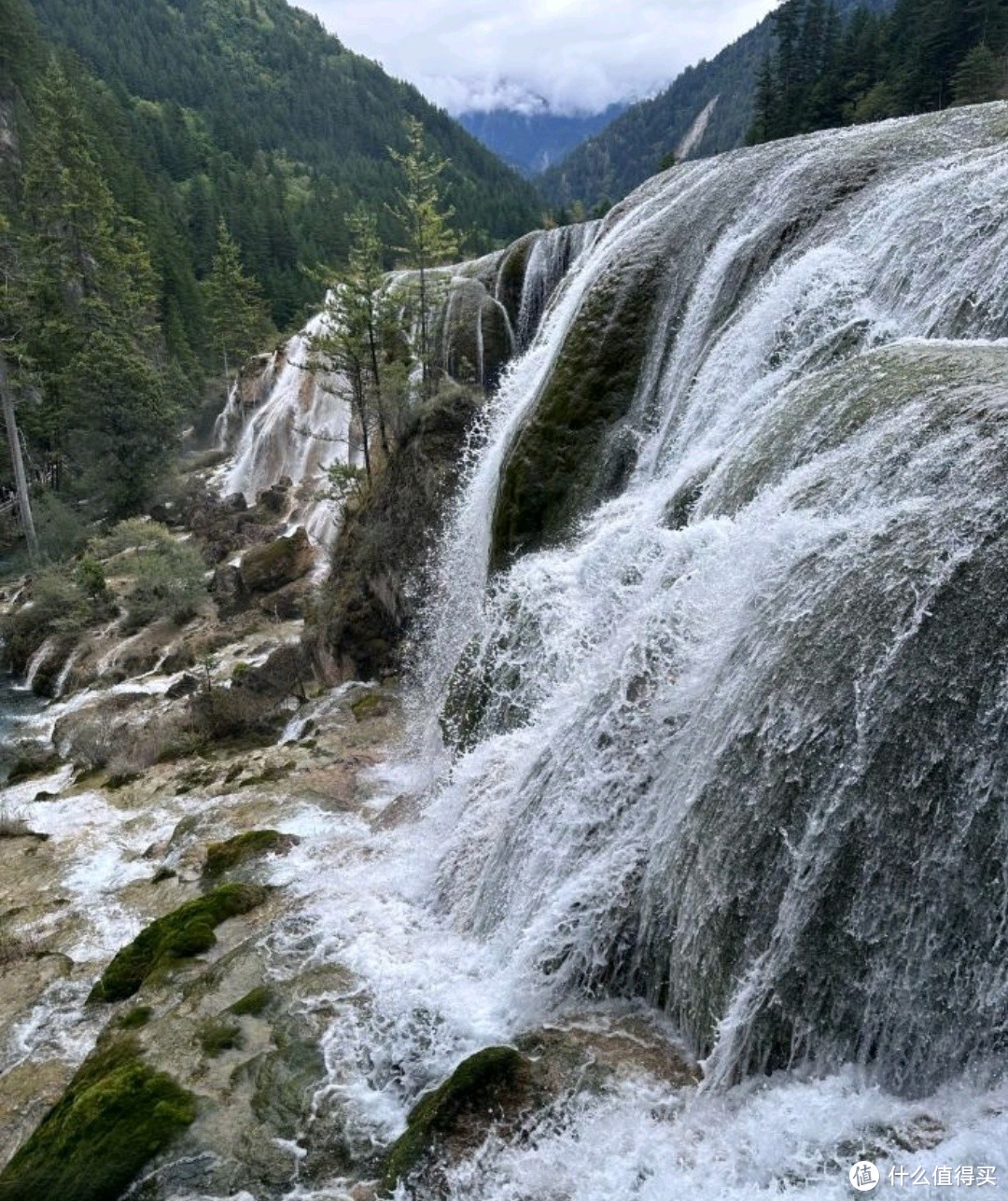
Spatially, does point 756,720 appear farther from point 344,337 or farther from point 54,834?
point 344,337

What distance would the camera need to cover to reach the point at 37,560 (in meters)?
30.3

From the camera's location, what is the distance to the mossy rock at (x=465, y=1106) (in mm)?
4488

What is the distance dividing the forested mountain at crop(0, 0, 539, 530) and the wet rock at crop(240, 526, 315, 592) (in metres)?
6.98

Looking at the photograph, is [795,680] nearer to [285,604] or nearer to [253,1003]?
[253,1003]

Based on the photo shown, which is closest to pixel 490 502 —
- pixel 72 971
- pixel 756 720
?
pixel 72 971

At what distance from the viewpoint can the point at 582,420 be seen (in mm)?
12109

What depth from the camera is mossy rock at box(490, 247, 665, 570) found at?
11.9 meters

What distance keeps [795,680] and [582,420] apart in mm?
8252

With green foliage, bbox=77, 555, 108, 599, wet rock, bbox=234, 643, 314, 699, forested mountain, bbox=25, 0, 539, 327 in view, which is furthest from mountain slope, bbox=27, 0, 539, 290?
wet rock, bbox=234, 643, 314, 699

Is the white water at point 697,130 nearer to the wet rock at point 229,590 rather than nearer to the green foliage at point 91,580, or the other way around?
the wet rock at point 229,590

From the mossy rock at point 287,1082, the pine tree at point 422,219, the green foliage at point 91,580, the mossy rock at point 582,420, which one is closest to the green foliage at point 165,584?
the green foliage at point 91,580

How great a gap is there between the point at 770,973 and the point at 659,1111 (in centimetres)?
98

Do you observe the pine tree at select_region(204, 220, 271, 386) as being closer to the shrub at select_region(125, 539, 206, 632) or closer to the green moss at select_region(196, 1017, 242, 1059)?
the shrub at select_region(125, 539, 206, 632)

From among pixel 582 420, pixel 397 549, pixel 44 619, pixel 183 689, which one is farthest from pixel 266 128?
pixel 582 420
